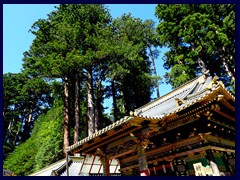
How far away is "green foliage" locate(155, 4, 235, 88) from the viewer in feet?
53.5

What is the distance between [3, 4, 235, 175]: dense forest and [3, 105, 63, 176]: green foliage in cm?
7

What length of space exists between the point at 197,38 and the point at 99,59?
25.4 ft

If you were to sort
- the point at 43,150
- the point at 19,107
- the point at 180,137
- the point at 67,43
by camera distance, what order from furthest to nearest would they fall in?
1. the point at 19,107
2. the point at 67,43
3. the point at 43,150
4. the point at 180,137

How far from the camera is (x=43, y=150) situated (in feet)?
50.8

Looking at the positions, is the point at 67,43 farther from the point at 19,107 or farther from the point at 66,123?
the point at 19,107

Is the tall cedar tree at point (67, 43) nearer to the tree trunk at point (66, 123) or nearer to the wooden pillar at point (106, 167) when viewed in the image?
the tree trunk at point (66, 123)

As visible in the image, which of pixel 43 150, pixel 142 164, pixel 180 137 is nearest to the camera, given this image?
pixel 142 164

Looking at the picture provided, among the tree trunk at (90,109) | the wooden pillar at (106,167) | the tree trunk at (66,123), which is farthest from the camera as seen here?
the tree trunk at (90,109)

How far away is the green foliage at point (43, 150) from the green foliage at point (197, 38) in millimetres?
9679

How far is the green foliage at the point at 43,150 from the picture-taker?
15156mm

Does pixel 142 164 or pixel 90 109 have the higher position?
pixel 90 109

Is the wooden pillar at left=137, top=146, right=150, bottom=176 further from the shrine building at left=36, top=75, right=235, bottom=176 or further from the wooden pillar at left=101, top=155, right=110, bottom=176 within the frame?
the wooden pillar at left=101, top=155, right=110, bottom=176

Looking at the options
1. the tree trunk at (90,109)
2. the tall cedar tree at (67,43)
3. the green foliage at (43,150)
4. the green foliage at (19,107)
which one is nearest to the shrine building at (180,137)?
the tree trunk at (90,109)

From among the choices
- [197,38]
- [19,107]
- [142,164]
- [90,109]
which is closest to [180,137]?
[142,164]
